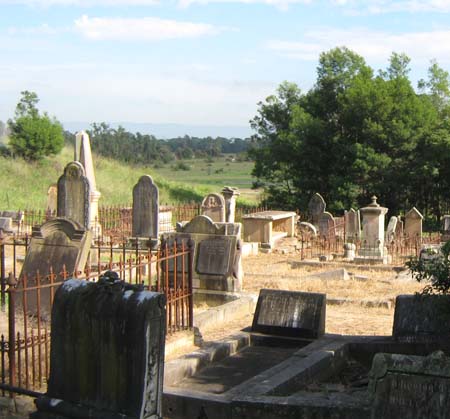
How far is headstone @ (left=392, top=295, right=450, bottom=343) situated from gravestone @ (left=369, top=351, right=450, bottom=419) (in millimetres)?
3608

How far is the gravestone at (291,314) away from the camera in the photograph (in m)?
9.45

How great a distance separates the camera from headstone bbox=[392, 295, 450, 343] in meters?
8.41

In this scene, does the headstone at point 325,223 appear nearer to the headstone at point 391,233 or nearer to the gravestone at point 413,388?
the headstone at point 391,233

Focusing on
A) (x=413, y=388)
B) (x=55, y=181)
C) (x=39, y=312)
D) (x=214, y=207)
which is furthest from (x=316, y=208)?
(x=413, y=388)

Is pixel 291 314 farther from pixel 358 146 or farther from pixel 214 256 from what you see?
pixel 358 146

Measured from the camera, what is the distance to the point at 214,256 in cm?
1288

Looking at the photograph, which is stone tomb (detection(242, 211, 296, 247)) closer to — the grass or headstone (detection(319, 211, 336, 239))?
headstone (detection(319, 211, 336, 239))

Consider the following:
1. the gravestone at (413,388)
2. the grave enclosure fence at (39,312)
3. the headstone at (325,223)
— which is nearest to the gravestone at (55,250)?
the grave enclosure fence at (39,312)

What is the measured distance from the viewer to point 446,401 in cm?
465

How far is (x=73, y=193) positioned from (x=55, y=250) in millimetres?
7979

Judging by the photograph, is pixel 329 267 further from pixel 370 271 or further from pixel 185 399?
pixel 185 399

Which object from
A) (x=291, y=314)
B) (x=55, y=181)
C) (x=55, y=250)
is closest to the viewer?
(x=291, y=314)

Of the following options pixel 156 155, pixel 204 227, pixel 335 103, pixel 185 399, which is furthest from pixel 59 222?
pixel 156 155

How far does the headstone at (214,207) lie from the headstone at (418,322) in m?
15.2
